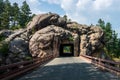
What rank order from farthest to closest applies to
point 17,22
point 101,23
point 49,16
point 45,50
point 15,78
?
point 101,23, point 17,22, point 49,16, point 45,50, point 15,78

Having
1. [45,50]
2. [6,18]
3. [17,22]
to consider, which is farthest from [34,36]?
[17,22]

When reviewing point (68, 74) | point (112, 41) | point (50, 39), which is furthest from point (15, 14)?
point (68, 74)

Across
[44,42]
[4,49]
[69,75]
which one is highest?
[44,42]

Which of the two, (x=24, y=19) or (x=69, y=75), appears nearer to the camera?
(x=69, y=75)

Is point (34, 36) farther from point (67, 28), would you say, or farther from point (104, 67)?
point (104, 67)

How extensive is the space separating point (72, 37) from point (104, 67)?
2809 centimetres

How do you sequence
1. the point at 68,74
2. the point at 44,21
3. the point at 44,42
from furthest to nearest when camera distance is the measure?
the point at 44,21 → the point at 44,42 → the point at 68,74

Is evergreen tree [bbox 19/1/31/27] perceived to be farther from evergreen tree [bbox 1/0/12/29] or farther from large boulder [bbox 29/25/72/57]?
large boulder [bbox 29/25/72/57]

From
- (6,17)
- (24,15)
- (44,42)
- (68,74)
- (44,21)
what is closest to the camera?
(68,74)

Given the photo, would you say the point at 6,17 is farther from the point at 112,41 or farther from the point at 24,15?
the point at 112,41

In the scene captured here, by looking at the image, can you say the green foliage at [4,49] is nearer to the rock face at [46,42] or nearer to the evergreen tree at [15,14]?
the rock face at [46,42]

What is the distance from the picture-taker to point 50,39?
157ft

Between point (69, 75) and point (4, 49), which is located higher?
point (4, 49)

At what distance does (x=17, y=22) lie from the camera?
109m
